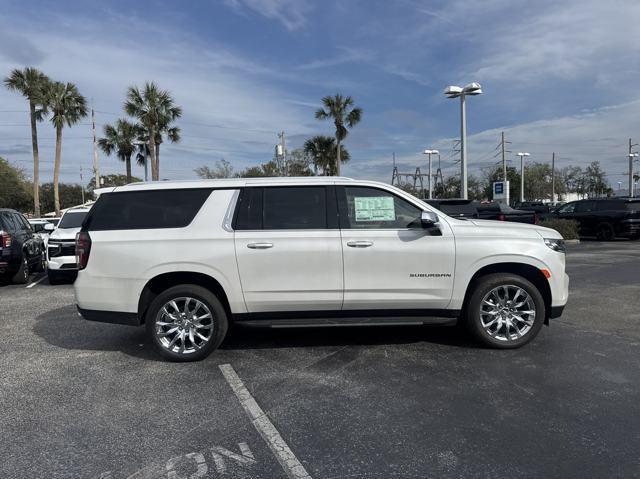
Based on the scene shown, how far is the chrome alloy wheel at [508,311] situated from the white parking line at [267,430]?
8.53ft

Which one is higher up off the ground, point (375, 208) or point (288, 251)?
point (375, 208)

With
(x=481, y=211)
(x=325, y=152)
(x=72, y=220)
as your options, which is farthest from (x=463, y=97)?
(x=325, y=152)

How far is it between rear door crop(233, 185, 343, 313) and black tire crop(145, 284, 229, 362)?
1.08 feet

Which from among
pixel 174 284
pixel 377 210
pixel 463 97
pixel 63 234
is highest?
pixel 463 97

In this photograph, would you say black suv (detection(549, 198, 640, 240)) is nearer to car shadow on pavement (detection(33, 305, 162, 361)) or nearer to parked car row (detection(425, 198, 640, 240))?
parked car row (detection(425, 198, 640, 240))

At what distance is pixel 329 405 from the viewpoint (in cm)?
398

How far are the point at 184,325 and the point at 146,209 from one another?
1283mm

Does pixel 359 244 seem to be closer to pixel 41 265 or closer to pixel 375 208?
pixel 375 208

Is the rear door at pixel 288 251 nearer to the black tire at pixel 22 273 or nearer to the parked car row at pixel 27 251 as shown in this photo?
the parked car row at pixel 27 251

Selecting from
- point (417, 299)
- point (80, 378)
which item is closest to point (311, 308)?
point (417, 299)

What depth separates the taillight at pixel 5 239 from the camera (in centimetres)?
988

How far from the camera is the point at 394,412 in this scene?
3.83 metres

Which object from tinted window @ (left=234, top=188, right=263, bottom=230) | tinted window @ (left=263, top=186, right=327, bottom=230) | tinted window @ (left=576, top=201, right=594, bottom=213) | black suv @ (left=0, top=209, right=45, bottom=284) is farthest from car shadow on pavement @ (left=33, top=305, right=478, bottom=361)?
tinted window @ (left=576, top=201, right=594, bottom=213)

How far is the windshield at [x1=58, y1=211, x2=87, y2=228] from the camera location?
11.4 meters
